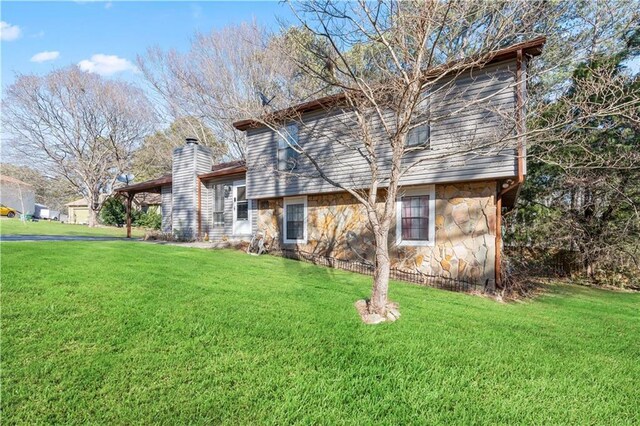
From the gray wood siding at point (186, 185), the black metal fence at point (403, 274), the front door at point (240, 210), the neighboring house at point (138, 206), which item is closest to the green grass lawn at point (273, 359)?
the black metal fence at point (403, 274)

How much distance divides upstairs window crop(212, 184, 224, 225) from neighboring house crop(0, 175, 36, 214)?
92.4ft

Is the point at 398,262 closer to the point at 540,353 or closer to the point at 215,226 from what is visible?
the point at 540,353

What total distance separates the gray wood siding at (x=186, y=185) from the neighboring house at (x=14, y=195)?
2621 cm

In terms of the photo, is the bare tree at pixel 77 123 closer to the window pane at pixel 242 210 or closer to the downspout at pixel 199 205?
the downspout at pixel 199 205

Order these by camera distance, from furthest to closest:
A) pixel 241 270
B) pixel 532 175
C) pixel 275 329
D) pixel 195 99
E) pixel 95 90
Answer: pixel 95 90
pixel 195 99
pixel 532 175
pixel 241 270
pixel 275 329

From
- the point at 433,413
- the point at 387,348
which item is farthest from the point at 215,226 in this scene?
the point at 433,413

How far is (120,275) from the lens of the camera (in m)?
5.31

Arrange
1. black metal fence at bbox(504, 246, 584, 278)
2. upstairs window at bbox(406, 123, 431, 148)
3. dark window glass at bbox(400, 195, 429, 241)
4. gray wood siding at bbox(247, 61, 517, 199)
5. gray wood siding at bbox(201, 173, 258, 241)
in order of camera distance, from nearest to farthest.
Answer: gray wood siding at bbox(247, 61, 517, 199)
upstairs window at bbox(406, 123, 431, 148)
dark window glass at bbox(400, 195, 429, 241)
black metal fence at bbox(504, 246, 584, 278)
gray wood siding at bbox(201, 173, 258, 241)

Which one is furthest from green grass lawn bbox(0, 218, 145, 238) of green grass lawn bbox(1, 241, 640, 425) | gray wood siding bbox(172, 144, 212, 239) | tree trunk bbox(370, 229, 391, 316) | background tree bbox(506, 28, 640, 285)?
background tree bbox(506, 28, 640, 285)

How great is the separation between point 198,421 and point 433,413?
1.70m

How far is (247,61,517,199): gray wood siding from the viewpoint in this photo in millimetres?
6555

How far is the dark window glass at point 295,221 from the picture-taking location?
38.2ft

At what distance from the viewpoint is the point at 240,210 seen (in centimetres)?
1375

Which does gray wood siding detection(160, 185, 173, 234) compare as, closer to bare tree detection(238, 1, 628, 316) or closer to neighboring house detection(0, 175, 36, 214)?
bare tree detection(238, 1, 628, 316)
